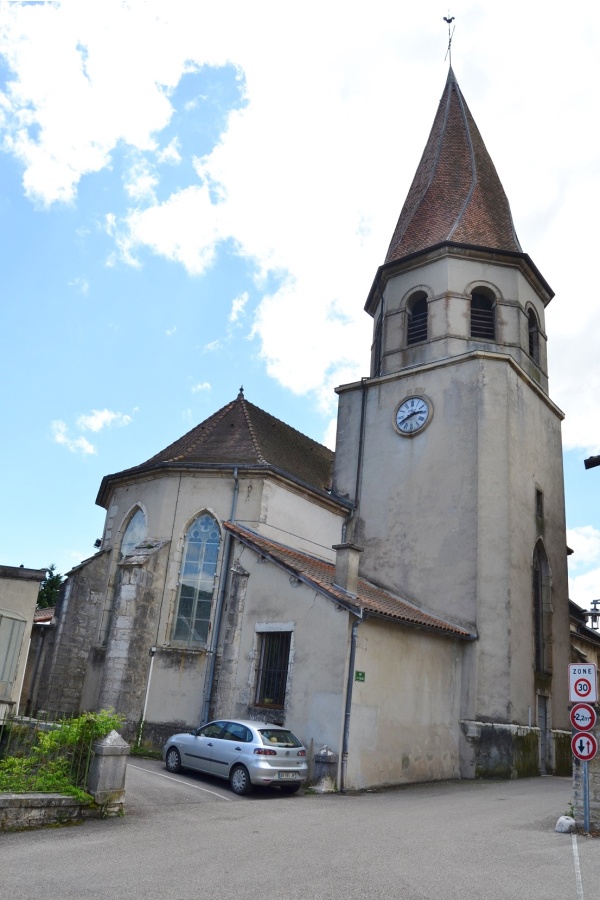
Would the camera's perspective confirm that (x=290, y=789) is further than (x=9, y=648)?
Yes

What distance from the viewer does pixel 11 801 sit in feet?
26.7

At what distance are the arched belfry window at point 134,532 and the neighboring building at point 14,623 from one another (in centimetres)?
795

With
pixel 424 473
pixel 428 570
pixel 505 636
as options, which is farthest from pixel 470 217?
pixel 505 636

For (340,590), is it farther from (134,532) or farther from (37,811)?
(37,811)

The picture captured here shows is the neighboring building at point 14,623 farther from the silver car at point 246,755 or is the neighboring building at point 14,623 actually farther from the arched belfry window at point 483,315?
the arched belfry window at point 483,315

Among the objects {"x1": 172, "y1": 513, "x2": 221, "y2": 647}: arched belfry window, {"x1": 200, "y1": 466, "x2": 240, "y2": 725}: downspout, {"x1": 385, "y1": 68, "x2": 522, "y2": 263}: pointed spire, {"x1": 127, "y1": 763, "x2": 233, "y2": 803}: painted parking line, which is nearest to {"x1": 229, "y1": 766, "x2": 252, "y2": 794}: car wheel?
{"x1": 127, "y1": 763, "x2": 233, "y2": 803}: painted parking line

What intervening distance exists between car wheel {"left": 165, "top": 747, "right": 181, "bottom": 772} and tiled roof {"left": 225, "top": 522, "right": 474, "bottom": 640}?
4.16 metres

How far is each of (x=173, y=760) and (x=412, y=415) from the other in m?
11.8

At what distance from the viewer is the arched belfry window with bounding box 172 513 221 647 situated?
58.4ft

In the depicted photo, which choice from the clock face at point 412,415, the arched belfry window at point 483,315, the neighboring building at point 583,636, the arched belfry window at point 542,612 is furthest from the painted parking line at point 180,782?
the neighboring building at point 583,636

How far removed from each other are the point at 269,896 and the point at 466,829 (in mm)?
4730

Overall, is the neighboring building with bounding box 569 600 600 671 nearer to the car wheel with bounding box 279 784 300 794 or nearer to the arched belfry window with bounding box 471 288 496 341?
the arched belfry window with bounding box 471 288 496 341

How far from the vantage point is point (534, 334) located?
23047mm

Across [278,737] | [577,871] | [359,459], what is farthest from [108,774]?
[359,459]
